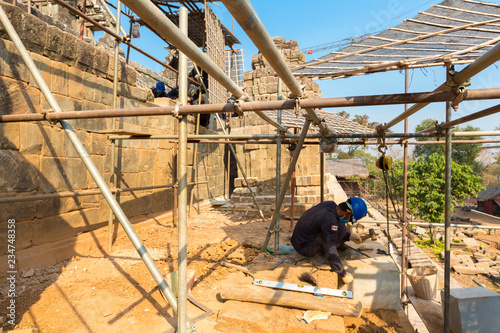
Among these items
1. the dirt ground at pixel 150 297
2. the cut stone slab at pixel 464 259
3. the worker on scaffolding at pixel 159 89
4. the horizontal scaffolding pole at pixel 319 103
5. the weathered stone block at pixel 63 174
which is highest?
the worker on scaffolding at pixel 159 89

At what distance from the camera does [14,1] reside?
3.84m

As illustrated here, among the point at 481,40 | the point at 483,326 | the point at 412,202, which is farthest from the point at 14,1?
the point at 412,202

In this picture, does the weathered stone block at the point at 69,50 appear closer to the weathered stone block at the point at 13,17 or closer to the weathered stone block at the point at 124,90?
the weathered stone block at the point at 13,17

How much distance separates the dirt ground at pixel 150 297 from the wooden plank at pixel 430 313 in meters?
1.27

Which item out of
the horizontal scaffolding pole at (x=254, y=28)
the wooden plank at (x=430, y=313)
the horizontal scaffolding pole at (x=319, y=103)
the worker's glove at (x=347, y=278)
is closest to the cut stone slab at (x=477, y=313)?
the wooden plank at (x=430, y=313)

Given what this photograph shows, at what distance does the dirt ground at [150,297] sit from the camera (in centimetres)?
292

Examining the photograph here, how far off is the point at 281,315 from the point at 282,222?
4.70m

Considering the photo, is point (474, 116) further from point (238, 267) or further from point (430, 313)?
point (430, 313)

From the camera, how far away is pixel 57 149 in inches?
167

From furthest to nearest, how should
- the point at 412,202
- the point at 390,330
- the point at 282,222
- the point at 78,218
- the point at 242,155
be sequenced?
the point at 412,202
the point at 242,155
the point at 282,222
the point at 78,218
the point at 390,330

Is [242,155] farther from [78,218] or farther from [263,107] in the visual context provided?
[263,107]

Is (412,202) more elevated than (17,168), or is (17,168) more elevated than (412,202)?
(17,168)

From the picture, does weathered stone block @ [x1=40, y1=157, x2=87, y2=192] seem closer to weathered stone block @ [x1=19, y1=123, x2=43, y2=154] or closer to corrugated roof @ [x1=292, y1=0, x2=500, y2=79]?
weathered stone block @ [x1=19, y1=123, x2=43, y2=154]

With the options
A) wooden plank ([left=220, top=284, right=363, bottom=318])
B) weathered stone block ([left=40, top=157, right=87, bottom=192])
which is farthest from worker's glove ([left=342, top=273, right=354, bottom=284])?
weathered stone block ([left=40, top=157, right=87, bottom=192])
